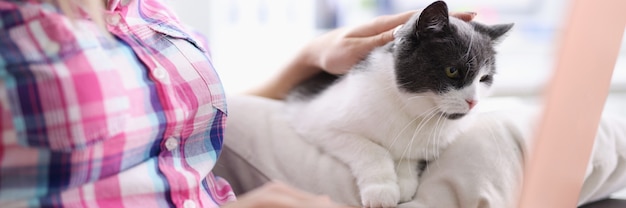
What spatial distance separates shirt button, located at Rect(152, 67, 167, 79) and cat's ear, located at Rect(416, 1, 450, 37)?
1.09ft

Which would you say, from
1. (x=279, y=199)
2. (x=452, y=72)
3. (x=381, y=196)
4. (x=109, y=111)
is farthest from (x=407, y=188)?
(x=109, y=111)

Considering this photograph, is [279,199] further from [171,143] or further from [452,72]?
[452,72]

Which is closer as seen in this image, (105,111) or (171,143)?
(105,111)

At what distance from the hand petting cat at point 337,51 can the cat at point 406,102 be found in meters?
0.02

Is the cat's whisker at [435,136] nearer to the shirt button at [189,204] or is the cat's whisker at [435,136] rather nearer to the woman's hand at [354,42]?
the woman's hand at [354,42]

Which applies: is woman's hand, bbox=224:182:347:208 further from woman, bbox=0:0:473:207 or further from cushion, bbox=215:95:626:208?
cushion, bbox=215:95:626:208

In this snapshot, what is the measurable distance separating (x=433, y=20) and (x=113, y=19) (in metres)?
0.40

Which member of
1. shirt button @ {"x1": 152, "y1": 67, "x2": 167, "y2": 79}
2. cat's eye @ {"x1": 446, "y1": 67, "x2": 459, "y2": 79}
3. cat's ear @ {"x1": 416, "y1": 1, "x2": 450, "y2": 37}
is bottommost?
cat's eye @ {"x1": 446, "y1": 67, "x2": 459, "y2": 79}

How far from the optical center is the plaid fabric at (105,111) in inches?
24.3

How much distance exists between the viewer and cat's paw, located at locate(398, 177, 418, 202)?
0.84 meters

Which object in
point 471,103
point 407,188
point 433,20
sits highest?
point 433,20

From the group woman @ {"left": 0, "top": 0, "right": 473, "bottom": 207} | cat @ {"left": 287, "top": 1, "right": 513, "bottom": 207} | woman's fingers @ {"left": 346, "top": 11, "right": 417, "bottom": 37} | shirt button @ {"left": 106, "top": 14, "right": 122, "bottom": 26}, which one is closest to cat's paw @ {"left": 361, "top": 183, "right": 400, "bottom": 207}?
cat @ {"left": 287, "top": 1, "right": 513, "bottom": 207}

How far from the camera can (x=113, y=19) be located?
75 cm

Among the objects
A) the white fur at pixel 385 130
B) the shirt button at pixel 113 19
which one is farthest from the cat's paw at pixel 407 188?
the shirt button at pixel 113 19
